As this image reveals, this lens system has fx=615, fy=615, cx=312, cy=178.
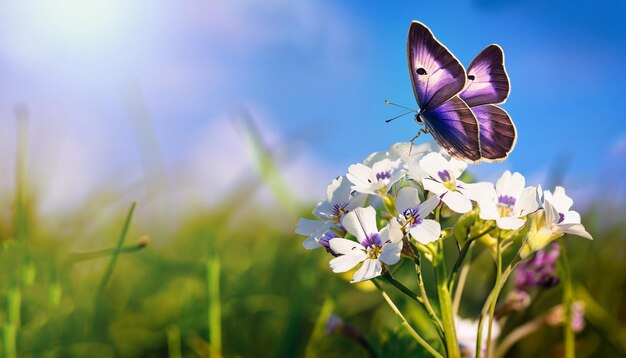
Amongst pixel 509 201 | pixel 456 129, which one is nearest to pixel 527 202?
pixel 509 201

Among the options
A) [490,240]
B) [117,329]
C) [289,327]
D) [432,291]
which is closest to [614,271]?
[432,291]

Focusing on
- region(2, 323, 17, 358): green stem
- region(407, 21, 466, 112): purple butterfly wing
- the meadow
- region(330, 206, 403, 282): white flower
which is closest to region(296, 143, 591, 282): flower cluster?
region(330, 206, 403, 282): white flower

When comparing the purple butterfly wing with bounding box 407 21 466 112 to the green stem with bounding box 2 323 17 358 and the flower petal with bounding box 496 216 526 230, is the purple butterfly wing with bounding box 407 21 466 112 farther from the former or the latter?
the green stem with bounding box 2 323 17 358

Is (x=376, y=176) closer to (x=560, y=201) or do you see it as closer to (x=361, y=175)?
(x=361, y=175)

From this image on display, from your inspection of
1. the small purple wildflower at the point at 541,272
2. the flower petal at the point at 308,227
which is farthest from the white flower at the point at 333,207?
the small purple wildflower at the point at 541,272

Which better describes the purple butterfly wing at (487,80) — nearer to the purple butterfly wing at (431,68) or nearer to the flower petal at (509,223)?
the purple butterfly wing at (431,68)
